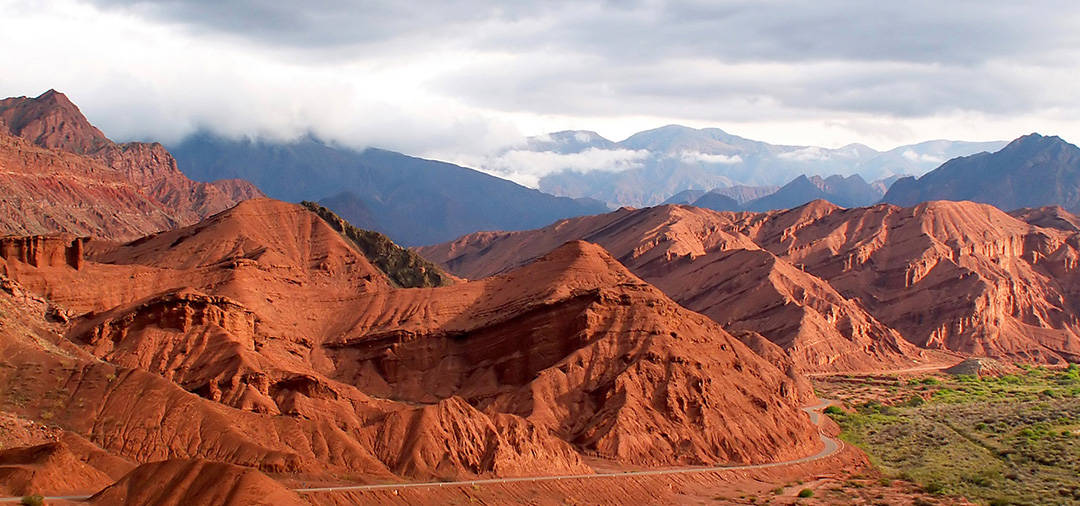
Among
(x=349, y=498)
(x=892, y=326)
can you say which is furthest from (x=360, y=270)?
(x=892, y=326)

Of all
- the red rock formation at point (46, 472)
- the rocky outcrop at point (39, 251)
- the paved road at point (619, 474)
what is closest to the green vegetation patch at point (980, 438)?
the paved road at point (619, 474)

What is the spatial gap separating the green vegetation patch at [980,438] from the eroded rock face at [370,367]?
26.0ft

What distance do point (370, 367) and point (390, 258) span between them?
4636cm

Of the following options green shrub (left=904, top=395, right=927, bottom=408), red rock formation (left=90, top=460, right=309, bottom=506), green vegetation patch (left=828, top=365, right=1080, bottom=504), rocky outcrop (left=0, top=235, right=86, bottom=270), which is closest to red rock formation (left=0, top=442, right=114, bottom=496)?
red rock formation (left=90, top=460, right=309, bottom=506)

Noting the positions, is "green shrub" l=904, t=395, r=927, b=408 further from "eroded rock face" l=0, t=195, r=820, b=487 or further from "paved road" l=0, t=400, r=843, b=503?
"paved road" l=0, t=400, r=843, b=503

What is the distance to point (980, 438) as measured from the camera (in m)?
101

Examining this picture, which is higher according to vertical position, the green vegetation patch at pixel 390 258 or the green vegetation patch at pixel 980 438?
the green vegetation patch at pixel 390 258

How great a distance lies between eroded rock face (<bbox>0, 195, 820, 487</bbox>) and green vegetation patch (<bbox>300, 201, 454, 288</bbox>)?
15.0m

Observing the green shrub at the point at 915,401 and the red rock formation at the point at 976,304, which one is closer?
the green shrub at the point at 915,401

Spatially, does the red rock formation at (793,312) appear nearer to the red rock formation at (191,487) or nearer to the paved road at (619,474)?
the paved road at (619,474)

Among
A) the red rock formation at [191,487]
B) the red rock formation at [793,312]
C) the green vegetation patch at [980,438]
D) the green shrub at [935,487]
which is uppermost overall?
the red rock formation at [793,312]

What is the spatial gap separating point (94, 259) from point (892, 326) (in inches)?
4642

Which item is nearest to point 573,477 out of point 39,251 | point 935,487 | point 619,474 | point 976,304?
point 619,474

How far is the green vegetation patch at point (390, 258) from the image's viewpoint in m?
143
